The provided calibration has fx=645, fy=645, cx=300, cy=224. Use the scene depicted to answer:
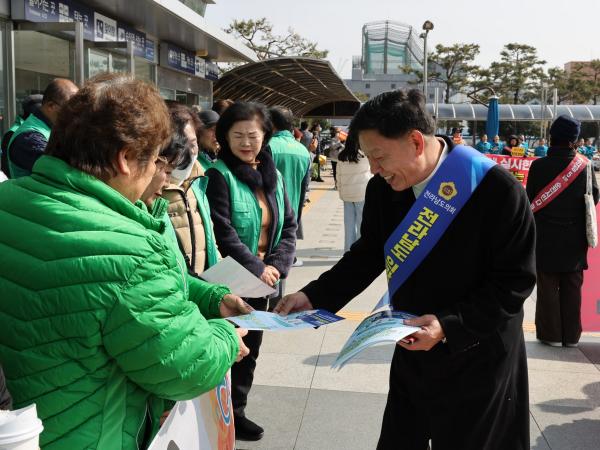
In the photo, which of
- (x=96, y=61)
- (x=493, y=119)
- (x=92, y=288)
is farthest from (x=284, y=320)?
(x=493, y=119)

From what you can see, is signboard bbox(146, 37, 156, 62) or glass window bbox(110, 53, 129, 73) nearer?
glass window bbox(110, 53, 129, 73)

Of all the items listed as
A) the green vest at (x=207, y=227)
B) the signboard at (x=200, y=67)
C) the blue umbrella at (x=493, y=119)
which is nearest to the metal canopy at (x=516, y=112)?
the blue umbrella at (x=493, y=119)

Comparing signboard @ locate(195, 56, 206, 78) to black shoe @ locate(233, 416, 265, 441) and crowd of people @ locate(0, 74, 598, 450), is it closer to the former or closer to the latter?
crowd of people @ locate(0, 74, 598, 450)

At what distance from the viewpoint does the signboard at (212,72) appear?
1576cm

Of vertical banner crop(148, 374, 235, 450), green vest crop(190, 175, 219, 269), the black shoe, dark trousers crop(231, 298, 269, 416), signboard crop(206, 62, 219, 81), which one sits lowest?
the black shoe

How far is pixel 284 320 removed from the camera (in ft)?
7.22

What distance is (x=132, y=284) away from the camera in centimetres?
146

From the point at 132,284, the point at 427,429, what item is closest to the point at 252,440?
the point at 427,429

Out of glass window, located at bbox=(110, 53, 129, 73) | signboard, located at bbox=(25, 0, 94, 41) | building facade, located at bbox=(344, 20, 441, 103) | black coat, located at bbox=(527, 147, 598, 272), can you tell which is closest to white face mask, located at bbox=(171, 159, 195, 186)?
black coat, located at bbox=(527, 147, 598, 272)

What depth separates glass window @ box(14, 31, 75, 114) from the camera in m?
8.13

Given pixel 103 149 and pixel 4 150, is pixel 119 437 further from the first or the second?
pixel 4 150

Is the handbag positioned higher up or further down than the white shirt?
further down

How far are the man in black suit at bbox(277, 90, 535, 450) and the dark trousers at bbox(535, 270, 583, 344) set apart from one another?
122 inches

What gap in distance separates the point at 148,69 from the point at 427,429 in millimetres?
11090
